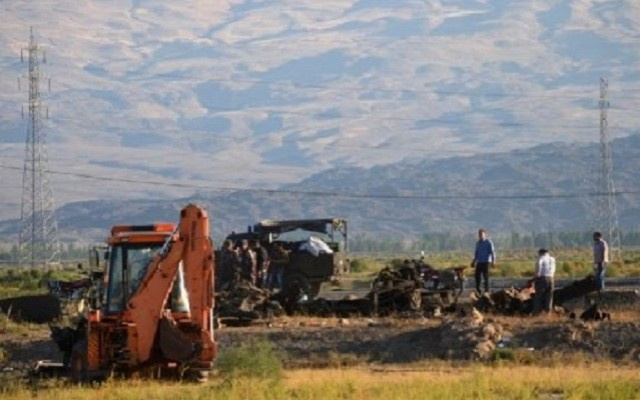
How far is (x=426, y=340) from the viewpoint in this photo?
1361 inches

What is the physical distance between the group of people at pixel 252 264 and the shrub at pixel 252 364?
1350 centimetres

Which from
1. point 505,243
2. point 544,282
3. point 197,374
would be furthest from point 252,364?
point 505,243

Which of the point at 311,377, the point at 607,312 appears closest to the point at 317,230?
the point at 607,312

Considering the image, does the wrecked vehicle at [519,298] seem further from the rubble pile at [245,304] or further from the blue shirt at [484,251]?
the rubble pile at [245,304]

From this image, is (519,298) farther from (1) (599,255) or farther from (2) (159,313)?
(2) (159,313)

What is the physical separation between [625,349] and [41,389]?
10.6 m

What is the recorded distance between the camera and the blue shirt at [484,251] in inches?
1638

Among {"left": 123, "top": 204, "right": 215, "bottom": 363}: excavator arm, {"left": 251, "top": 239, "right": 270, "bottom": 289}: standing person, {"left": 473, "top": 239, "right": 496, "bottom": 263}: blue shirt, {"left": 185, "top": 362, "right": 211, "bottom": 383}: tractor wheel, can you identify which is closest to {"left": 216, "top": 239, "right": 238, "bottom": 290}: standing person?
{"left": 251, "top": 239, "right": 270, "bottom": 289}: standing person

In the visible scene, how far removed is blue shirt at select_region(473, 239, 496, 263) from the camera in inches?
1638

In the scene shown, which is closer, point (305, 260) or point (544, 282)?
point (544, 282)

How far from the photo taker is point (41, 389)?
95.4 ft

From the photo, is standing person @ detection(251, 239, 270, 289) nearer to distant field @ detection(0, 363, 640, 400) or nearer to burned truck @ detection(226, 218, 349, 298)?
burned truck @ detection(226, 218, 349, 298)

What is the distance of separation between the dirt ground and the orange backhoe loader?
4.24 m

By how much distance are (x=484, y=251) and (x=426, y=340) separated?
7598 mm
